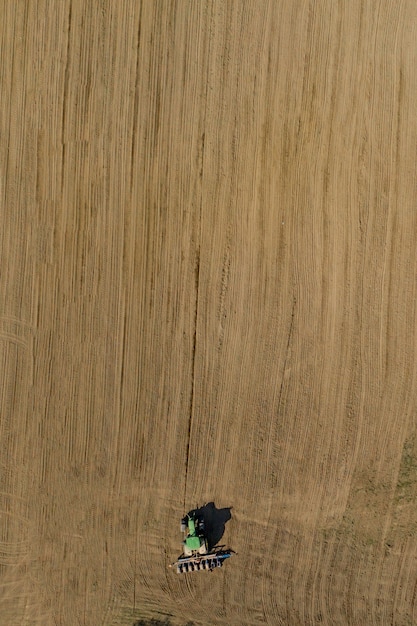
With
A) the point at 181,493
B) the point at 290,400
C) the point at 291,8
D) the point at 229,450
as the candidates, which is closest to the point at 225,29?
the point at 291,8

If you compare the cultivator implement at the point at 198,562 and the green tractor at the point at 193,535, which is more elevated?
the green tractor at the point at 193,535

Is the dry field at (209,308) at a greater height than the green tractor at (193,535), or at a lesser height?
greater

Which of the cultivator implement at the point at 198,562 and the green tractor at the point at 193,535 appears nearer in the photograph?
the green tractor at the point at 193,535

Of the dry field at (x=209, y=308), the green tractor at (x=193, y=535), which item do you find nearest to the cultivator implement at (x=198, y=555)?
the green tractor at (x=193, y=535)

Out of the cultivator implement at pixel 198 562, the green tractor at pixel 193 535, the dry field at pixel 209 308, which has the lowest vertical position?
the cultivator implement at pixel 198 562

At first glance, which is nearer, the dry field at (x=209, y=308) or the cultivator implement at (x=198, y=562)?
the dry field at (x=209, y=308)

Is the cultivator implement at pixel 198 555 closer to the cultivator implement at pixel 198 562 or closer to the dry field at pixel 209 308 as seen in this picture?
the cultivator implement at pixel 198 562

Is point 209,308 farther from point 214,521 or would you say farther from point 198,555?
point 198,555
